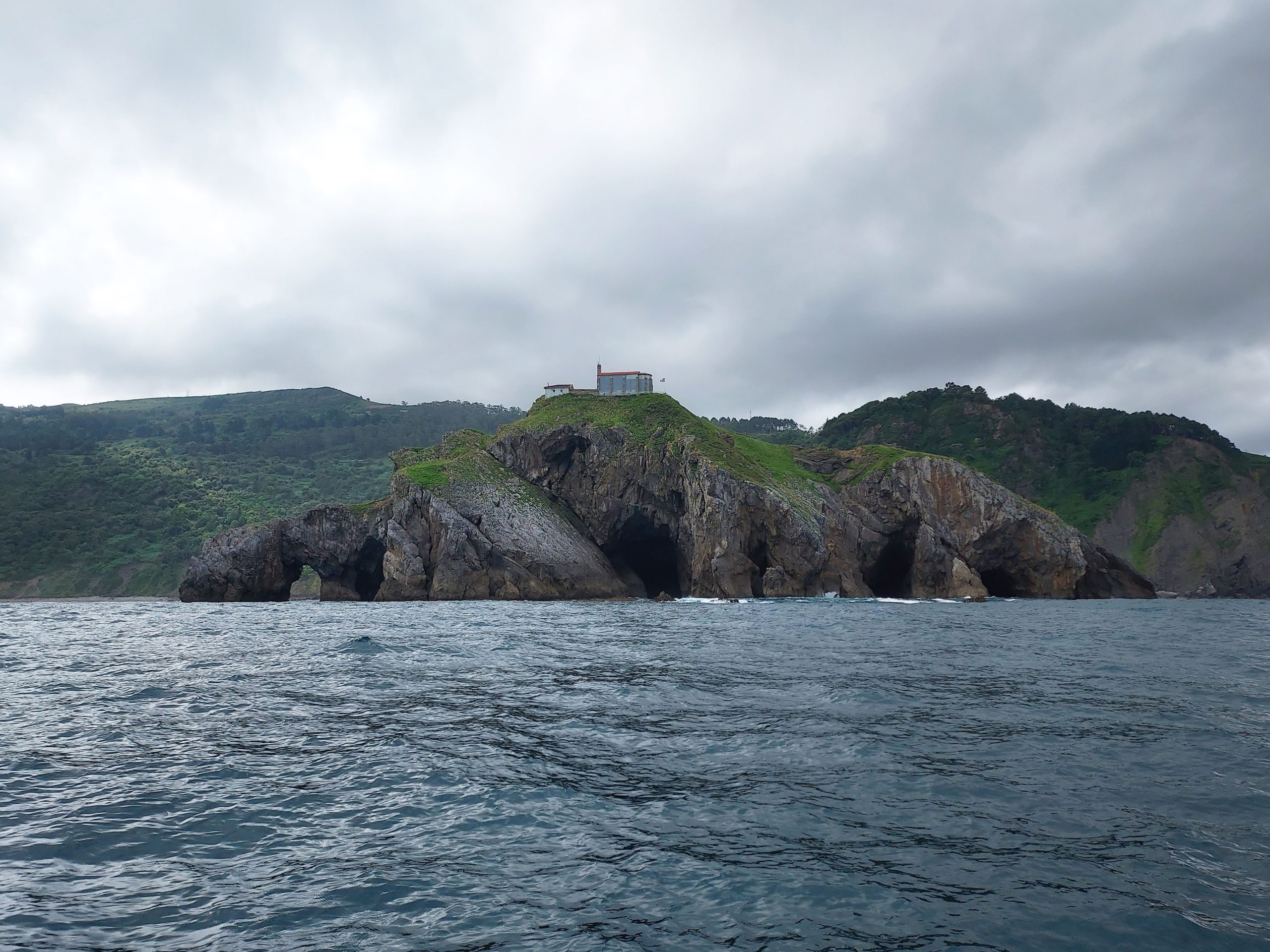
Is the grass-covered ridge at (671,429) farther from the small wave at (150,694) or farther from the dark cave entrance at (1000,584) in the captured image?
the small wave at (150,694)

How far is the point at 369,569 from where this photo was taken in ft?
272

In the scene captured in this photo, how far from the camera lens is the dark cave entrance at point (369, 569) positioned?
261 ft

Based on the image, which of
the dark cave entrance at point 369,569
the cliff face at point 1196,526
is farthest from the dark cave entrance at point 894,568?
the cliff face at point 1196,526

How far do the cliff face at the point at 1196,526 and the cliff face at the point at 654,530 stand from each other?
43.4 m

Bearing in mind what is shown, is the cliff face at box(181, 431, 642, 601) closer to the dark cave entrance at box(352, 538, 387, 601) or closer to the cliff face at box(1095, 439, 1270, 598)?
the dark cave entrance at box(352, 538, 387, 601)

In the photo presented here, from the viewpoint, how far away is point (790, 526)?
75.3m

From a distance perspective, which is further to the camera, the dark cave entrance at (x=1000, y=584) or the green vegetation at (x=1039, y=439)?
the green vegetation at (x=1039, y=439)

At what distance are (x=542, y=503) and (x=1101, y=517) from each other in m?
101

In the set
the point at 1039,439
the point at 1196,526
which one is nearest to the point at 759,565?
the point at 1196,526

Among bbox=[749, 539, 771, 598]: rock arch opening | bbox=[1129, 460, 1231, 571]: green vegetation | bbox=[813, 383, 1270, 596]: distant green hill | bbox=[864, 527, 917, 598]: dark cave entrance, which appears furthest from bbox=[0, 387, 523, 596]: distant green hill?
bbox=[1129, 460, 1231, 571]: green vegetation

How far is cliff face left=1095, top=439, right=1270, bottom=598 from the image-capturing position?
11406 cm

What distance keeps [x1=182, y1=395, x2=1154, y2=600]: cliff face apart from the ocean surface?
175 feet

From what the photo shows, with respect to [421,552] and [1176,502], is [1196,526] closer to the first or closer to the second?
[1176,502]

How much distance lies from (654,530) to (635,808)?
257 ft
